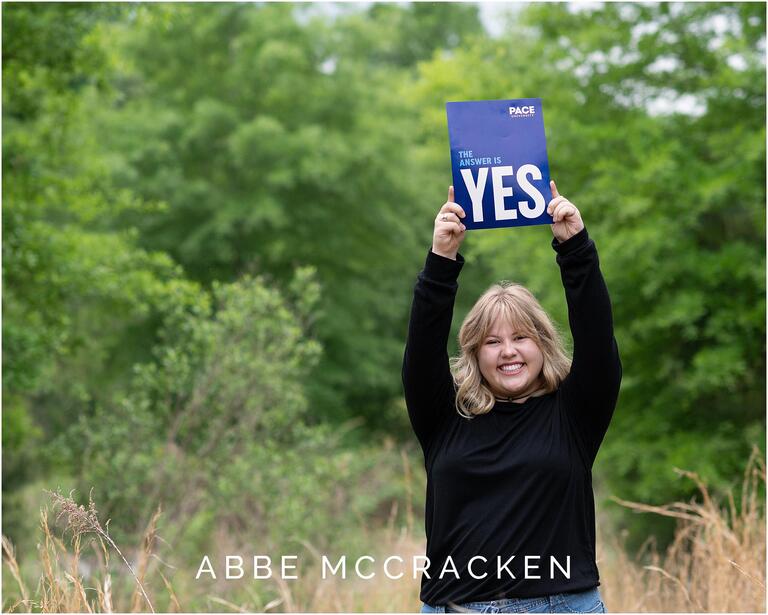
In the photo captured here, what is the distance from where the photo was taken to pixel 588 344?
8.87 ft

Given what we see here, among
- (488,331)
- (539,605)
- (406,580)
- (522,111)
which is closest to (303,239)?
(406,580)

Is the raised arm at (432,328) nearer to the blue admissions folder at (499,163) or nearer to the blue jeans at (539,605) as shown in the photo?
the blue admissions folder at (499,163)

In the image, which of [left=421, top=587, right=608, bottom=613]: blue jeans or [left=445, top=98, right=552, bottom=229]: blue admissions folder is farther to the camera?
[left=445, top=98, right=552, bottom=229]: blue admissions folder

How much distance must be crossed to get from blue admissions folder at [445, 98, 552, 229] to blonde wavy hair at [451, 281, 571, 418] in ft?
0.79

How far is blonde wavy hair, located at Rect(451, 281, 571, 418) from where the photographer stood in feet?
9.26

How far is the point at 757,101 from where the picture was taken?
11227 mm

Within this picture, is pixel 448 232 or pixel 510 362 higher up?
pixel 448 232

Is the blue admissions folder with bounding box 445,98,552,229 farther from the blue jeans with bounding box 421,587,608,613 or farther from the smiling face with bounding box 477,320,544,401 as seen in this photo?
the blue jeans with bounding box 421,587,608,613

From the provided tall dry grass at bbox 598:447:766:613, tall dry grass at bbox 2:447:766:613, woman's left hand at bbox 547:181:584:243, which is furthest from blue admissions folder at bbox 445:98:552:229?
tall dry grass at bbox 598:447:766:613

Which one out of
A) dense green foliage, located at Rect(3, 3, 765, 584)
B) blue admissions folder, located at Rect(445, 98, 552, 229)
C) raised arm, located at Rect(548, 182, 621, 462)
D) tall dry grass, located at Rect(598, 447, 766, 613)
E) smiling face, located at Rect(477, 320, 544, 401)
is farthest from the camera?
dense green foliage, located at Rect(3, 3, 765, 584)

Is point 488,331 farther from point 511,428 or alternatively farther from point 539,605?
point 539,605

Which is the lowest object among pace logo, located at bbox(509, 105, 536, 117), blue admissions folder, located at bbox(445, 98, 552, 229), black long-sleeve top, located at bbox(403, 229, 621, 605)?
black long-sleeve top, located at bbox(403, 229, 621, 605)

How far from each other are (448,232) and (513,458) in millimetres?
654

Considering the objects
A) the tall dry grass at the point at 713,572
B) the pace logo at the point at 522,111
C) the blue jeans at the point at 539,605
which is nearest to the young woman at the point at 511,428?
the blue jeans at the point at 539,605
